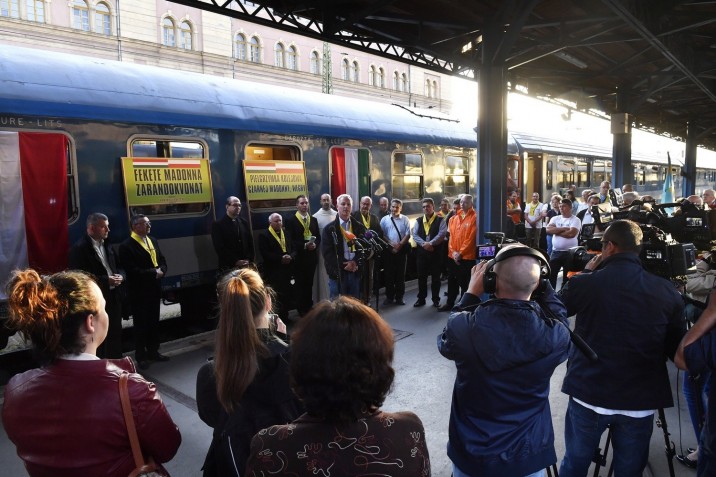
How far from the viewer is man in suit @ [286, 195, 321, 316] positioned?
7.02 metres

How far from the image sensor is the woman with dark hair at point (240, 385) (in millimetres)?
1854

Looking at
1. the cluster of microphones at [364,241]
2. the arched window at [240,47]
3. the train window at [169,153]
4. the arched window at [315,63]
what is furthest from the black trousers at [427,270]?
the arched window at [315,63]

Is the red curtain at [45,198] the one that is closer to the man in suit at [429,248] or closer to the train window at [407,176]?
the man in suit at [429,248]

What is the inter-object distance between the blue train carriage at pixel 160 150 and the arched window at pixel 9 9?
31.2m

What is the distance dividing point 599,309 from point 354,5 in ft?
20.3

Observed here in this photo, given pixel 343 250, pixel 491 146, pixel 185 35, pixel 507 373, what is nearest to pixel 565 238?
pixel 491 146

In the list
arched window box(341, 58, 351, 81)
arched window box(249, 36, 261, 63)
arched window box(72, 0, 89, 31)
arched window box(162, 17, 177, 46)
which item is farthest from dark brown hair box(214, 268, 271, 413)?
arched window box(341, 58, 351, 81)

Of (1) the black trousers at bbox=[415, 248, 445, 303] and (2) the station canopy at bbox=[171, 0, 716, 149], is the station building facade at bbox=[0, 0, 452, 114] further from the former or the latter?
(1) the black trousers at bbox=[415, 248, 445, 303]

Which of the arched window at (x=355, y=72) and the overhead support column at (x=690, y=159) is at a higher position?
the arched window at (x=355, y=72)

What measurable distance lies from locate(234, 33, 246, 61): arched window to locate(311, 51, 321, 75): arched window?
6527 millimetres

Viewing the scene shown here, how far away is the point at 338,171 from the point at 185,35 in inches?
1372

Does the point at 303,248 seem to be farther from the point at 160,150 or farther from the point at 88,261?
the point at 88,261

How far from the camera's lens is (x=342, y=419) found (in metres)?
1.31

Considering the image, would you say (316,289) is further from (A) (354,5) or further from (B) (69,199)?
(A) (354,5)
